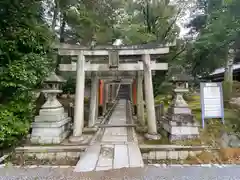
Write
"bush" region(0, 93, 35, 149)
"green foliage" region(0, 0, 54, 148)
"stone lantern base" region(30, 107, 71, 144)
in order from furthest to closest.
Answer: "stone lantern base" region(30, 107, 71, 144) < "green foliage" region(0, 0, 54, 148) < "bush" region(0, 93, 35, 149)

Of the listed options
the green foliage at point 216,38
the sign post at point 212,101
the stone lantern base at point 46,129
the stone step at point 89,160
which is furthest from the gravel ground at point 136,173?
the green foliage at point 216,38

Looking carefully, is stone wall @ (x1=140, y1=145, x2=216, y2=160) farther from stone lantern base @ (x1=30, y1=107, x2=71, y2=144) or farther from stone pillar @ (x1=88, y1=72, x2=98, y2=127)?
stone pillar @ (x1=88, y1=72, x2=98, y2=127)

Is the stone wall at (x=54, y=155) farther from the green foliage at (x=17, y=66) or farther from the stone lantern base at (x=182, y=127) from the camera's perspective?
the stone lantern base at (x=182, y=127)

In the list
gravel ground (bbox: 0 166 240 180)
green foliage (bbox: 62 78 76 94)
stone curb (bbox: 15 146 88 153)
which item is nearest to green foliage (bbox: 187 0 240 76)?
gravel ground (bbox: 0 166 240 180)

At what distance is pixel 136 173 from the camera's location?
11.0ft

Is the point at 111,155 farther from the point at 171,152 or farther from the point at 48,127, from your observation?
the point at 48,127

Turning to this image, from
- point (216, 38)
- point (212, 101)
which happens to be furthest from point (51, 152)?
point (216, 38)

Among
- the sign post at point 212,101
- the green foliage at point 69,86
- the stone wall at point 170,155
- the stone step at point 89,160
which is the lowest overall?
the stone wall at point 170,155

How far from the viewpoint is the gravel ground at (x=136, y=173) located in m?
3.26

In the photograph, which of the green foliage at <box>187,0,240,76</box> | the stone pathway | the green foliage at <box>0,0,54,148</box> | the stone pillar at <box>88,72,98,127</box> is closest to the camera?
the stone pathway

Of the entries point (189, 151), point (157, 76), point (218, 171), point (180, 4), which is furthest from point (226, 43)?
point (218, 171)

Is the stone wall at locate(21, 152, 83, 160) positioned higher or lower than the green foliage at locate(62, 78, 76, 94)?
lower

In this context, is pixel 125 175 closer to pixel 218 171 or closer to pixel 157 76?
pixel 218 171

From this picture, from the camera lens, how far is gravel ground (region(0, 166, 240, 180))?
3.26 meters
